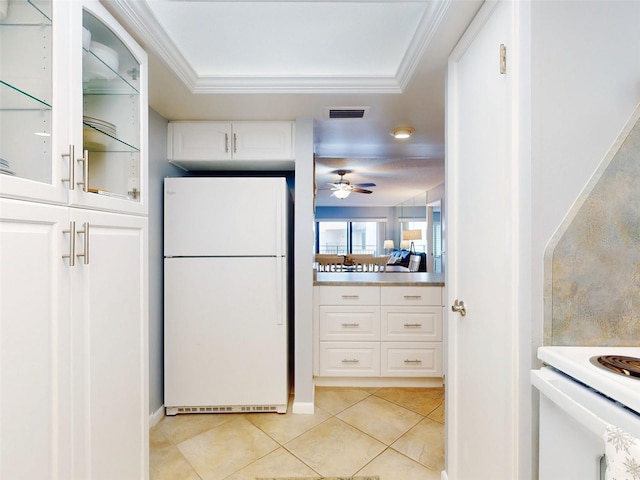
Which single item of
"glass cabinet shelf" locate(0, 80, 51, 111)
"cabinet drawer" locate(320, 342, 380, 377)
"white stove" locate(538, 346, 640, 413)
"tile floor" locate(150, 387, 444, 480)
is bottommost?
"tile floor" locate(150, 387, 444, 480)

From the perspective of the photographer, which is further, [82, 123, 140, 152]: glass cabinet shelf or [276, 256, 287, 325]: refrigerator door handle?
[276, 256, 287, 325]: refrigerator door handle

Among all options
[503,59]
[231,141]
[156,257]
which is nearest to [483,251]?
[503,59]

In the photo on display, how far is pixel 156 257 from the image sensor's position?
7.29 feet

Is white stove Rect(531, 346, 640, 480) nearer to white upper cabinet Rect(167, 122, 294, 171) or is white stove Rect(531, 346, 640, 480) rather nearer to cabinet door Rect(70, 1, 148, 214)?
cabinet door Rect(70, 1, 148, 214)

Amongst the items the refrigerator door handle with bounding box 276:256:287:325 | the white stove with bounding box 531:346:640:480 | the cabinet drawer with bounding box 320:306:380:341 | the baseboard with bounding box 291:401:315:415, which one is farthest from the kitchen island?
the white stove with bounding box 531:346:640:480

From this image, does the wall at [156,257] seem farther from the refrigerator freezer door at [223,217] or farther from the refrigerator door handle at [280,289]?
the refrigerator door handle at [280,289]

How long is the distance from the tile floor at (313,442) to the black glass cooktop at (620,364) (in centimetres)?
127

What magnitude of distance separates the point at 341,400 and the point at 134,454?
154 cm

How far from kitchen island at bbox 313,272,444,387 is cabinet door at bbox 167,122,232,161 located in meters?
1.32

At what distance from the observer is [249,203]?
2.25m

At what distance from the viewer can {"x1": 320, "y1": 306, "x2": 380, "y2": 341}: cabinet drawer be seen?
2691 mm

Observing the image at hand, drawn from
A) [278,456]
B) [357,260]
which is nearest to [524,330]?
[278,456]

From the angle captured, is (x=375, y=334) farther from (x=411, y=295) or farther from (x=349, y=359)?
(x=411, y=295)

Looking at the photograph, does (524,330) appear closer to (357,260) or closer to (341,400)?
(341,400)
